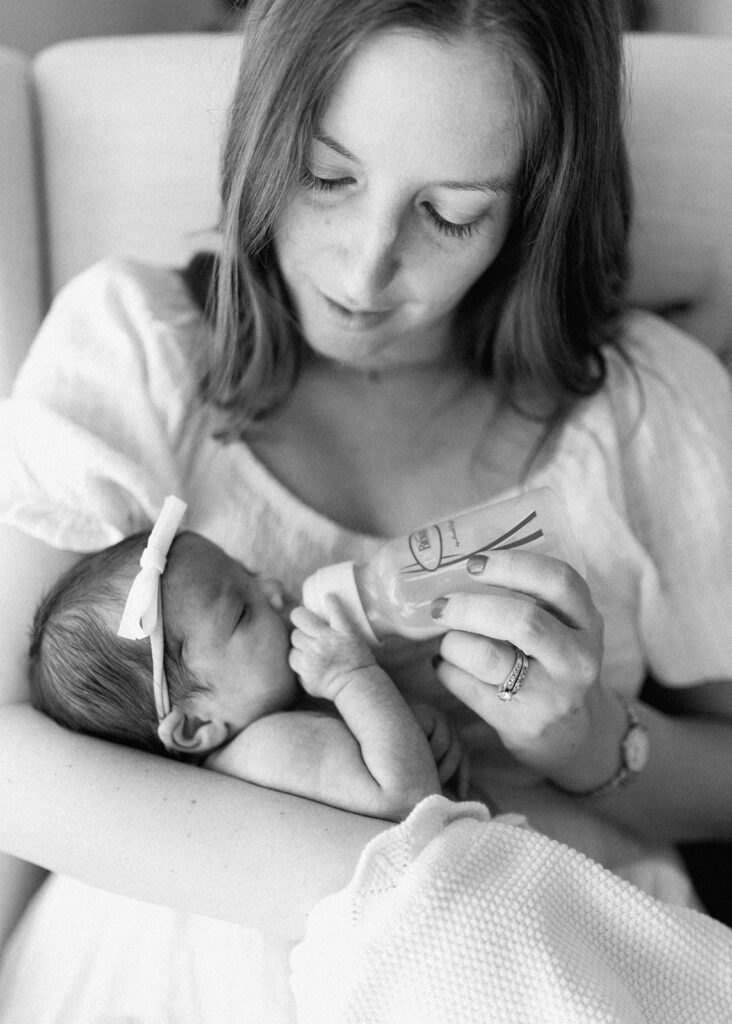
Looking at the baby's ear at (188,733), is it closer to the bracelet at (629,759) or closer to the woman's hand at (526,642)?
the woman's hand at (526,642)

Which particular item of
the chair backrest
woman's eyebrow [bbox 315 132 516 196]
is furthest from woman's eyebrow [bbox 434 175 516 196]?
the chair backrest

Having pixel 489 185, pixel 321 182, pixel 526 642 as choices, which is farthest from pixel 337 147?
pixel 526 642

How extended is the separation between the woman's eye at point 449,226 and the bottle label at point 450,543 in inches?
12.3

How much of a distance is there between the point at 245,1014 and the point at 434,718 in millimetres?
373

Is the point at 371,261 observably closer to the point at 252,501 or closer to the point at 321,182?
the point at 321,182

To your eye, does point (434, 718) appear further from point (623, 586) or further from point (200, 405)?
point (200, 405)

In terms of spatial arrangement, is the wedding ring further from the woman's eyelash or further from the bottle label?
the woman's eyelash

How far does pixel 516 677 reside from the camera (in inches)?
42.0

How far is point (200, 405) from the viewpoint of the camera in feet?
4.45

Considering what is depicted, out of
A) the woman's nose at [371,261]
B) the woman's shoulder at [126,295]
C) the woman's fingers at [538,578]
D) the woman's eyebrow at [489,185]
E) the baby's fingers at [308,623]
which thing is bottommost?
the baby's fingers at [308,623]

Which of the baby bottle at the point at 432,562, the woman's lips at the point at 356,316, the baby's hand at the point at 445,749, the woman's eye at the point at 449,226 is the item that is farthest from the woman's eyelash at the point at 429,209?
the baby's hand at the point at 445,749

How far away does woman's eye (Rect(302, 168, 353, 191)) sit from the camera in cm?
107

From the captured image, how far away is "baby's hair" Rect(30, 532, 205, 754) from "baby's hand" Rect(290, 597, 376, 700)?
123mm

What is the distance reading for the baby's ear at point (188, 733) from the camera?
3.74 ft
